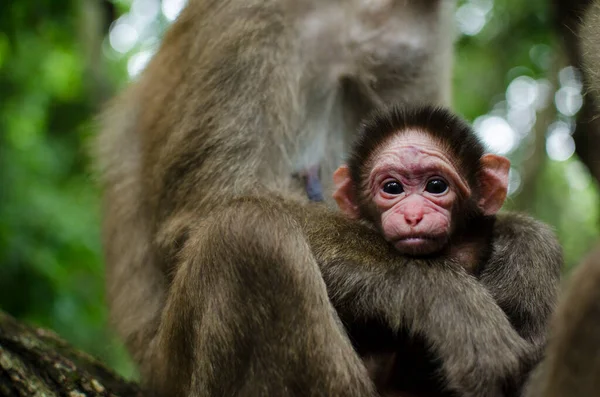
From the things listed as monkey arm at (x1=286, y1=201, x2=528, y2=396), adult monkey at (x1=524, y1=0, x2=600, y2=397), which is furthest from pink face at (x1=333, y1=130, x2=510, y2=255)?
adult monkey at (x1=524, y1=0, x2=600, y2=397)

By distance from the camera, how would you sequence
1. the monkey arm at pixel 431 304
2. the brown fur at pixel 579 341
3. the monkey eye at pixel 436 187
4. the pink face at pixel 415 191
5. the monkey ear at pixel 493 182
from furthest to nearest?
the monkey ear at pixel 493 182 < the monkey eye at pixel 436 187 < the pink face at pixel 415 191 < the monkey arm at pixel 431 304 < the brown fur at pixel 579 341

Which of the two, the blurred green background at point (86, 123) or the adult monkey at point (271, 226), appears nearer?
the adult monkey at point (271, 226)

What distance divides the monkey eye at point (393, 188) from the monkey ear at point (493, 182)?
0.38 metres

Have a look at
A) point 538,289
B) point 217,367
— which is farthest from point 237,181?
point 538,289

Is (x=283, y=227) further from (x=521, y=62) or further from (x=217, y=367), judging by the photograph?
(x=521, y=62)

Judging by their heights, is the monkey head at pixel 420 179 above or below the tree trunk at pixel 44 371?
above

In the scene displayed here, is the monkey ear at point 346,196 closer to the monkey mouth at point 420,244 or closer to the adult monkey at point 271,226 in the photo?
→ the adult monkey at point 271,226

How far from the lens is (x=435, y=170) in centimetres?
354

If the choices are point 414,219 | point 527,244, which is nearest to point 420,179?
point 414,219

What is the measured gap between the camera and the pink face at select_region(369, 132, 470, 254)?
11.0 ft

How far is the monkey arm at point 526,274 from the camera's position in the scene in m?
3.26

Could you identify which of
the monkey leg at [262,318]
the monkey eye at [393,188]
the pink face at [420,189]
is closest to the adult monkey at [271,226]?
the monkey leg at [262,318]

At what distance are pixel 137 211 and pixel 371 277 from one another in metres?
1.82

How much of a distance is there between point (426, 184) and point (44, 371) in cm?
203
